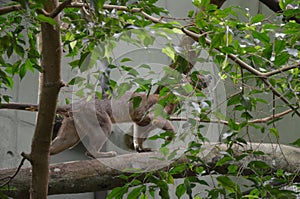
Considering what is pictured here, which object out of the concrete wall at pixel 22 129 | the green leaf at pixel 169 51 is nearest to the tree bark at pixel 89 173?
the green leaf at pixel 169 51

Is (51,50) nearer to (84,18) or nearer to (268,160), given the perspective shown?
(84,18)

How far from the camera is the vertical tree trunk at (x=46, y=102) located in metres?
1.33

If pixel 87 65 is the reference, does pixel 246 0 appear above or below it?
above

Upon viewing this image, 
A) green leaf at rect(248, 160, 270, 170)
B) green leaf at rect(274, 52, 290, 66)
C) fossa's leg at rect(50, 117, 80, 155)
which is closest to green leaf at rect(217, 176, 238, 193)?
green leaf at rect(248, 160, 270, 170)

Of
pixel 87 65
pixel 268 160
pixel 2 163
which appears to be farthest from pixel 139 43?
pixel 2 163

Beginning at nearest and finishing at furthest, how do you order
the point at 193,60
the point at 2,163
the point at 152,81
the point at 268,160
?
the point at 152,81
the point at 193,60
the point at 268,160
the point at 2,163

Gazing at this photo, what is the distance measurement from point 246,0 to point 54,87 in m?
3.36

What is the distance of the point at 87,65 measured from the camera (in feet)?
4.02

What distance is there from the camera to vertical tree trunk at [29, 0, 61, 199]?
1.33 m

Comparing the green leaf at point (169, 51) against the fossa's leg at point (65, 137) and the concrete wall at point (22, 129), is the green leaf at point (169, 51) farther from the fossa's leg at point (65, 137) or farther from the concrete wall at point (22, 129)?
the concrete wall at point (22, 129)

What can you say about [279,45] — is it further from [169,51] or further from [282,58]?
[169,51]

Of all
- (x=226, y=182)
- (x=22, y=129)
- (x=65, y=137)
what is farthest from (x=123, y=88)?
(x=22, y=129)

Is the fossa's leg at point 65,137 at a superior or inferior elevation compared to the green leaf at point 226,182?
inferior

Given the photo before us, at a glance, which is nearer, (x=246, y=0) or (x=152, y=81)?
(x=152, y=81)
